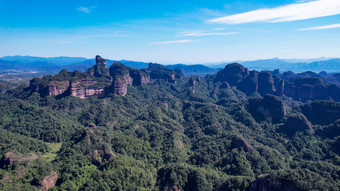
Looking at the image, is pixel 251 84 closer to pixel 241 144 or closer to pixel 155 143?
pixel 241 144

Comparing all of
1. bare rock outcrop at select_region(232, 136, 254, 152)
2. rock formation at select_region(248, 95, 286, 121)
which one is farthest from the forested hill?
rock formation at select_region(248, 95, 286, 121)

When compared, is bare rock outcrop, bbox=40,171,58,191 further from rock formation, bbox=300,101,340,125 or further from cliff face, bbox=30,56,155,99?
rock formation, bbox=300,101,340,125

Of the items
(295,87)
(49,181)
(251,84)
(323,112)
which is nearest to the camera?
(49,181)

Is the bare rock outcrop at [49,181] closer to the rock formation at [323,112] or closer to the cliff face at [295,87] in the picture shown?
the rock formation at [323,112]

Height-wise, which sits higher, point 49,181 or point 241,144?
point 241,144

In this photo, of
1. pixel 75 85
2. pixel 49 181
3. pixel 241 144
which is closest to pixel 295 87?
pixel 241 144

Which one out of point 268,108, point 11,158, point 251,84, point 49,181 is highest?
point 251,84

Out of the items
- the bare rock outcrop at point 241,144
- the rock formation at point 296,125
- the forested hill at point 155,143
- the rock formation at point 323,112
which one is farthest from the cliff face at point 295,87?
the bare rock outcrop at point 241,144

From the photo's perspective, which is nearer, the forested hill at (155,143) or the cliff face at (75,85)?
the forested hill at (155,143)

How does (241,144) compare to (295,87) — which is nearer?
(241,144)

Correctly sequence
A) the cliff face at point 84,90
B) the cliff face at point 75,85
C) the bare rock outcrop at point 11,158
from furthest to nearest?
the cliff face at point 84,90, the cliff face at point 75,85, the bare rock outcrop at point 11,158
